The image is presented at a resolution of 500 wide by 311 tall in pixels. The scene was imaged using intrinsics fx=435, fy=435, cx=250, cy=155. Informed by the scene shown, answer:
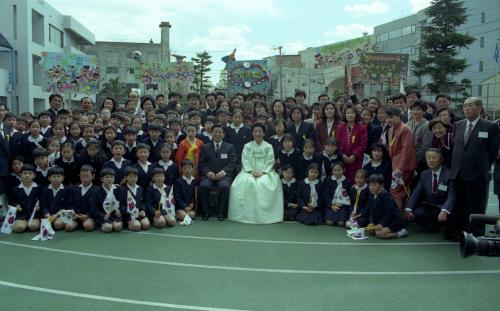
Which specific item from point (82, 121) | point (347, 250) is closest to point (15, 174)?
point (82, 121)

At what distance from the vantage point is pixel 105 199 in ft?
21.0

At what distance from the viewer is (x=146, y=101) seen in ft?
29.1

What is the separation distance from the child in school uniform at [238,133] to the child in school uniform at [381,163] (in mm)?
2302

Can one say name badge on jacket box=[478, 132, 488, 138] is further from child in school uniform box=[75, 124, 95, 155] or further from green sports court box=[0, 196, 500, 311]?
child in school uniform box=[75, 124, 95, 155]

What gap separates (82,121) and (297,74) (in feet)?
133

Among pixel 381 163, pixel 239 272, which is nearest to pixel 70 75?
pixel 381 163

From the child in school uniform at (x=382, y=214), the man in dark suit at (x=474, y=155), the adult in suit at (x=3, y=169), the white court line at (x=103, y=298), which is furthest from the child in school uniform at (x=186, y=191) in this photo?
the man in dark suit at (x=474, y=155)

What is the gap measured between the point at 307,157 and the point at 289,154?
1.05ft

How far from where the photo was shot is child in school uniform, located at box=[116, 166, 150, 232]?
6.47 metres

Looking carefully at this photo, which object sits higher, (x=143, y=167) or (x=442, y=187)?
(x=143, y=167)

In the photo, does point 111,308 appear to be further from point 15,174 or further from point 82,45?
point 82,45

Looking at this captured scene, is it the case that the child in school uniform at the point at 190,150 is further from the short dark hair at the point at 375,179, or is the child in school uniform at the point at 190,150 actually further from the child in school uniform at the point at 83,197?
the short dark hair at the point at 375,179

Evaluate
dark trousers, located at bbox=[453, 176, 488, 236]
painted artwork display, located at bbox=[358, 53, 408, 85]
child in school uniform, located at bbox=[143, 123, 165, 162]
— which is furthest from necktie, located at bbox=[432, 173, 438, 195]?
painted artwork display, located at bbox=[358, 53, 408, 85]

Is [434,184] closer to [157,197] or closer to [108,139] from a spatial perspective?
[157,197]
